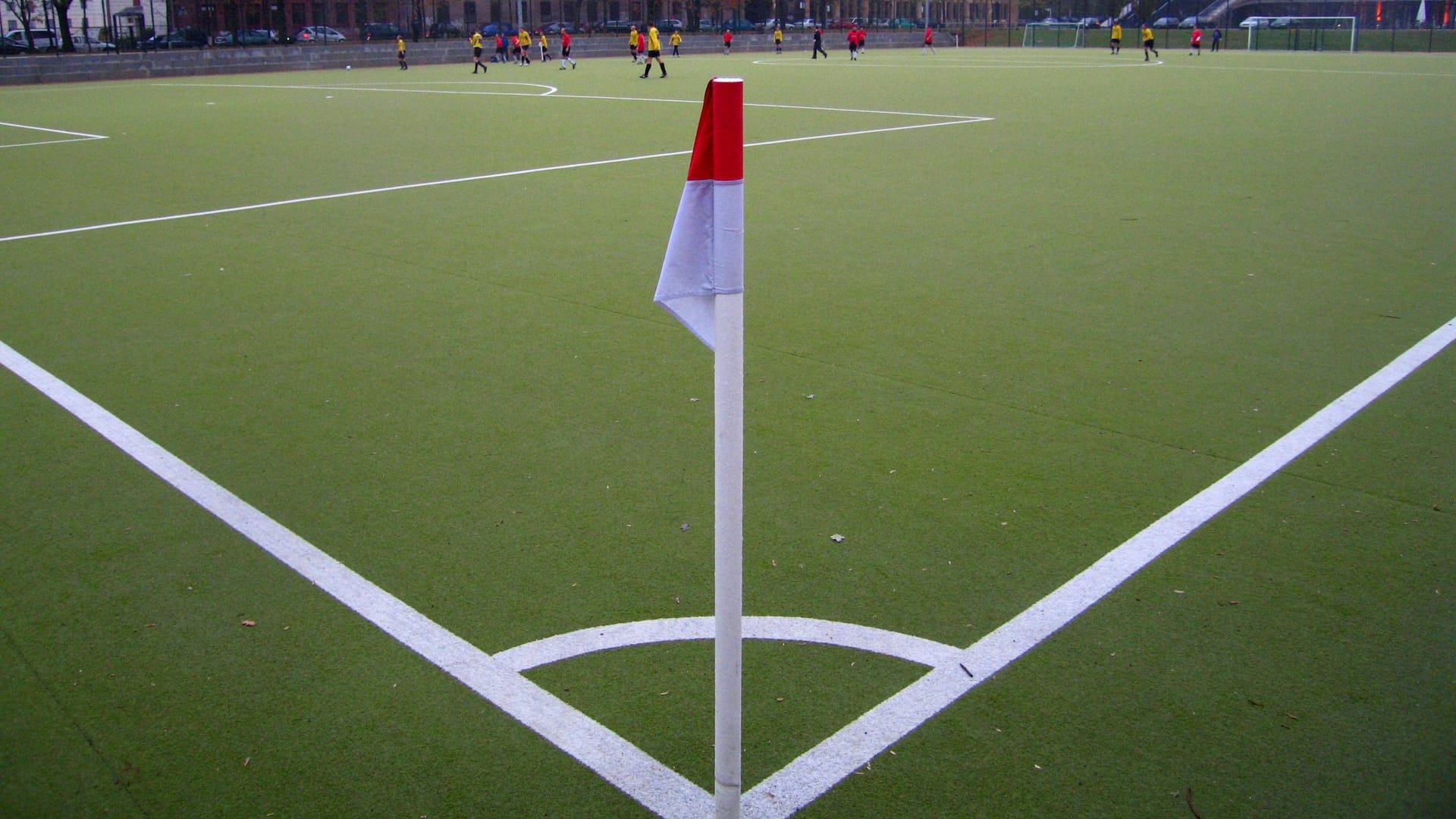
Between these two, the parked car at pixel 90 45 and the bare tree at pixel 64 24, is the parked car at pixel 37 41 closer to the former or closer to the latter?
the bare tree at pixel 64 24

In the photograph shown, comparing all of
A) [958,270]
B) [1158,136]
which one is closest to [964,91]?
[1158,136]

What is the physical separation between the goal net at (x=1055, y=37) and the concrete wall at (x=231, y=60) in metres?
24.5

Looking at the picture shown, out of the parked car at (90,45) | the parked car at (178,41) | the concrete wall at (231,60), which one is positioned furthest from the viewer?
the parked car at (90,45)

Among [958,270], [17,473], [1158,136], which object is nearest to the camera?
[17,473]

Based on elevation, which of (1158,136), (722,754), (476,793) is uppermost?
(1158,136)

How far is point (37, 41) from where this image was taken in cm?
6806

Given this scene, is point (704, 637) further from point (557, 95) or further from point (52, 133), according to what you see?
point (557, 95)

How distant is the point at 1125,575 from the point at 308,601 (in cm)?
311

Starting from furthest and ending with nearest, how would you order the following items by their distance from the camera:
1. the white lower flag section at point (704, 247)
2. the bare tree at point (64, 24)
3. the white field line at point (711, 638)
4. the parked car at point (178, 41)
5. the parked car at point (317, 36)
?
the parked car at point (317, 36)
the parked car at point (178, 41)
the bare tree at point (64, 24)
the white field line at point (711, 638)
the white lower flag section at point (704, 247)

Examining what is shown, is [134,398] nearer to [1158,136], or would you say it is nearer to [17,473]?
[17,473]

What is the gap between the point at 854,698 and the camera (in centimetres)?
390

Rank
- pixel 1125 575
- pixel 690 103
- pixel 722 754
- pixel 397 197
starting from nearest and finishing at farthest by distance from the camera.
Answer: pixel 722 754 → pixel 1125 575 → pixel 397 197 → pixel 690 103

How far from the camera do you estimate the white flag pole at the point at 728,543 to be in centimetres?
276

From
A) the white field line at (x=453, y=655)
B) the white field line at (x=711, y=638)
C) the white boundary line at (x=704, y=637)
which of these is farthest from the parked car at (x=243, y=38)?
the white field line at (x=711, y=638)
